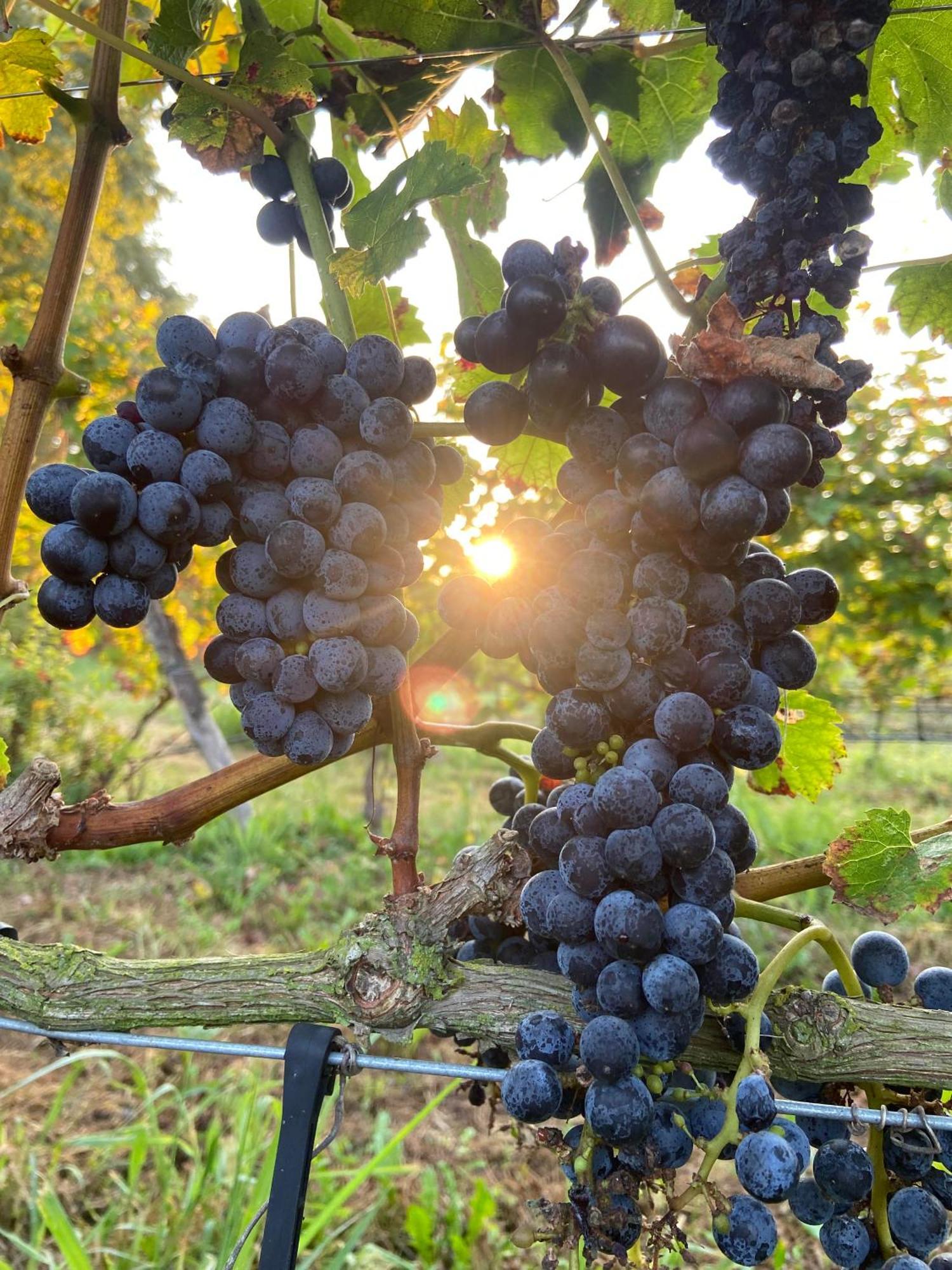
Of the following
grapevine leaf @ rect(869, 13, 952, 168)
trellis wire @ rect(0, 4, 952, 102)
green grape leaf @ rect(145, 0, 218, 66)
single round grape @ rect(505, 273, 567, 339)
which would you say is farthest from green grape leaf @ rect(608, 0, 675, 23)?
Answer: single round grape @ rect(505, 273, 567, 339)

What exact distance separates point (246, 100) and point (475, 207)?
33 centimetres

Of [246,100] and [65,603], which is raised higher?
[246,100]

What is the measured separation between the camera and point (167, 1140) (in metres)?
2.19

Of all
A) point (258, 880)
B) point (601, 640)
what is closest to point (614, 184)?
point (601, 640)

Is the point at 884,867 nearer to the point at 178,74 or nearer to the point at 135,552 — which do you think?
the point at 135,552

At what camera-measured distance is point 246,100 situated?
900 mm

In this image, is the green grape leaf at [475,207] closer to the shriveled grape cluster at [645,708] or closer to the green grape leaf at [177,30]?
the green grape leaf at [177,30]

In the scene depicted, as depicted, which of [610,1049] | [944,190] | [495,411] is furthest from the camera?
[944,190]

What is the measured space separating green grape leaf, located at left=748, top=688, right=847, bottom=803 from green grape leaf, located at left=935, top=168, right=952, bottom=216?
63 centimetres

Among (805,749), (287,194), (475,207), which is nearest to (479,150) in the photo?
(475,207)

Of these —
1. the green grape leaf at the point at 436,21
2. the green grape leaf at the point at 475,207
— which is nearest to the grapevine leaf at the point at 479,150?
the green grape leaf at the point at 475,207

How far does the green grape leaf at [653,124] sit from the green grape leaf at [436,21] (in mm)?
176

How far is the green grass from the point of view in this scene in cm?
206

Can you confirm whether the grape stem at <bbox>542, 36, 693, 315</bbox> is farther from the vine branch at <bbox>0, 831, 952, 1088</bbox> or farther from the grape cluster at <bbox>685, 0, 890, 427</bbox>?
the vine branch at <bbox>0, 831, 952, 1088</bbox>
